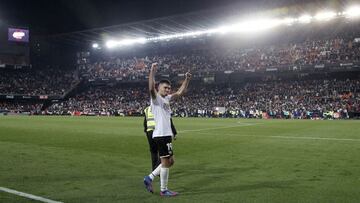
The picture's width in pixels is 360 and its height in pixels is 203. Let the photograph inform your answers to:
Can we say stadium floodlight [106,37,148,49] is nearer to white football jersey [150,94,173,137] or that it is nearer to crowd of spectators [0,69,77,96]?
crowd of spectators [0,69,77,96]

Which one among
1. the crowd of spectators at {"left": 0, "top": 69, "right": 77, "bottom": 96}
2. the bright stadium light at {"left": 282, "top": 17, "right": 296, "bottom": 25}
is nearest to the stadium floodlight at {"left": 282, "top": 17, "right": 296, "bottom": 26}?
the bright stadium light at {"left": 282, "top": 17, "right": 296, "bottom": 25}

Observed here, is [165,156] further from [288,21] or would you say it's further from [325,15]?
[288,21]

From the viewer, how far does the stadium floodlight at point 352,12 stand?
4764cm

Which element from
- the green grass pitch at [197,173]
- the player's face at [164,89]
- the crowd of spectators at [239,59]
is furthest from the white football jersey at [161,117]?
the crowd of spectators at [239,59]

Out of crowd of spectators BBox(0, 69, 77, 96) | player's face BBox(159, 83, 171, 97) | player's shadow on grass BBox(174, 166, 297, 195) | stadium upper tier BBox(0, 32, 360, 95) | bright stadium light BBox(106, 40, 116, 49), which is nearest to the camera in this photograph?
player's face BBox(159, 83, 171, 97)

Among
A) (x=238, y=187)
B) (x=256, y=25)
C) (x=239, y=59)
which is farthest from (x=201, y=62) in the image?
(x=238, y=187)

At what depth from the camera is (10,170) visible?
10.2m

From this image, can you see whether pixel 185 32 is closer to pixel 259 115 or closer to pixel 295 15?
pixel 295 15

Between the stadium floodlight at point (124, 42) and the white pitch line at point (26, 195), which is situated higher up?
the stadium floodlight at point (124, 42)

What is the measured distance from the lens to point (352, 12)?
48844 mm

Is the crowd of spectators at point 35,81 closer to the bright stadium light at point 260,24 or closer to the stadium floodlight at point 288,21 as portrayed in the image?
the bright stadium light at point 260,24

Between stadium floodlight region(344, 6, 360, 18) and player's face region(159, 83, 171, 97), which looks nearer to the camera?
player's face region(159, 83, 171, 97)

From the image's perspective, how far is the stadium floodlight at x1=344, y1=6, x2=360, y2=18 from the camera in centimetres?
4764

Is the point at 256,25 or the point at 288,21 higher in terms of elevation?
the point at 288,21
